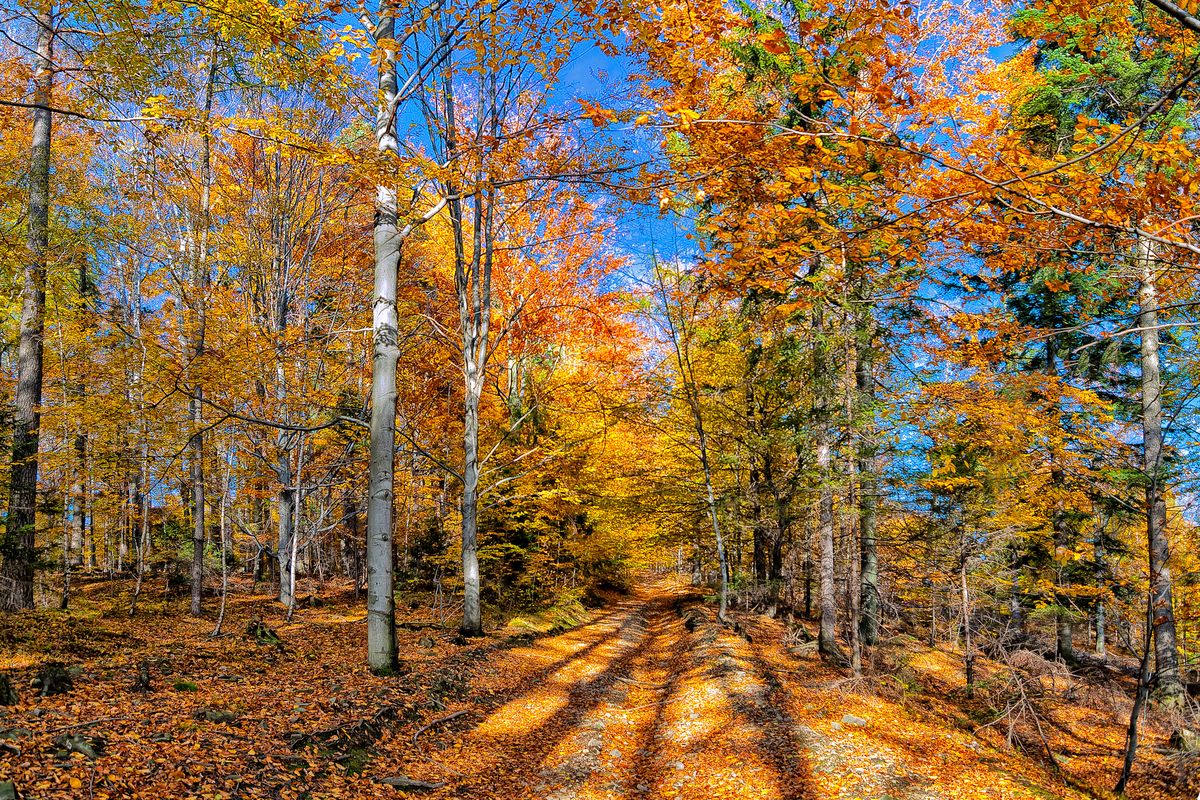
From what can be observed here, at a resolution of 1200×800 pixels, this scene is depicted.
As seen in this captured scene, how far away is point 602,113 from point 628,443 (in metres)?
17.5

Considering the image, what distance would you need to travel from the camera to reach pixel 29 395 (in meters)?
10.5

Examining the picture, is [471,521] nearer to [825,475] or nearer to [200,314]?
[825,475]

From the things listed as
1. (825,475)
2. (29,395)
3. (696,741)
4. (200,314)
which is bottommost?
(696,741)

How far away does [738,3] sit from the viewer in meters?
9.48

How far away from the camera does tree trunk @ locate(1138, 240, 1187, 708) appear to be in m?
6.52

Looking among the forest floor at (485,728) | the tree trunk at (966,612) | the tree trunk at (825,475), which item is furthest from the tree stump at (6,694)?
the tree trunk at (966,612)

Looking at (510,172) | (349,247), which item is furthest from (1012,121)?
(349,247)

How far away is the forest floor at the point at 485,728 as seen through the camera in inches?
164

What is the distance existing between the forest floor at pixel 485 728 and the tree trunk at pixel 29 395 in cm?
93

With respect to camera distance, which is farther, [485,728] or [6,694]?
[485,728]

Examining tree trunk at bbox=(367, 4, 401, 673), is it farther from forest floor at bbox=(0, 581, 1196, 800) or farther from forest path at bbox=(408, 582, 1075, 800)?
forest path at bbox=(408, 582, 1075, 800)

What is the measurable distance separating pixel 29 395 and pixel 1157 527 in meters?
18.0

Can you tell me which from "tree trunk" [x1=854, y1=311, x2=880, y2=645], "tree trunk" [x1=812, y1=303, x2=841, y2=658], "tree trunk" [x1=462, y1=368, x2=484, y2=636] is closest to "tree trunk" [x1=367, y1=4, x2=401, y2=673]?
"tree trunk" [x1=462, y1=368, x2=484, y2=636]

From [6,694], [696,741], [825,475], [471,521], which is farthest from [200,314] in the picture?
[825,475]
